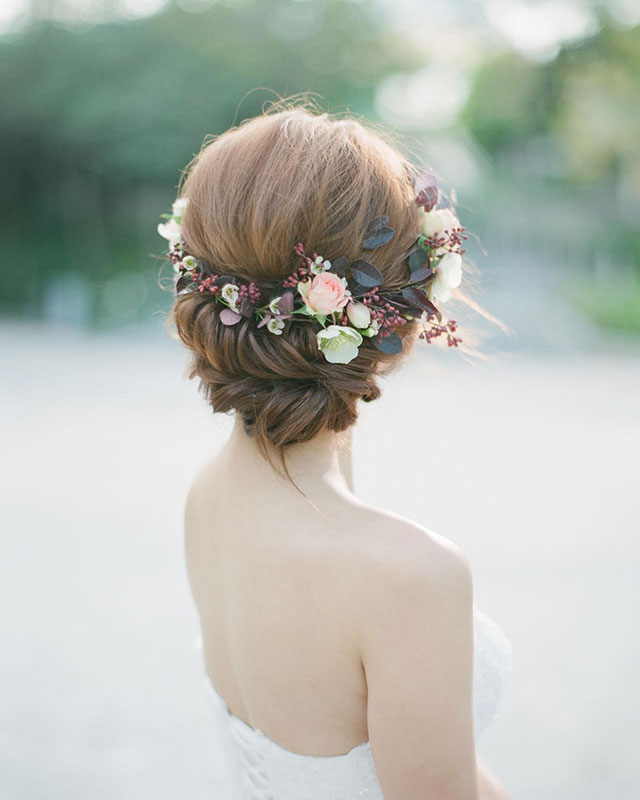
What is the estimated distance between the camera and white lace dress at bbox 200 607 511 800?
134cm

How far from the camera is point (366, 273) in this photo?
3.92 feet

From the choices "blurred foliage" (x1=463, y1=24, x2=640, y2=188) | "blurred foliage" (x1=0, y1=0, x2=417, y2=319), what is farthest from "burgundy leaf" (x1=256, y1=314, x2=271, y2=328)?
"blurred foliage" (x1=463, y1=24, x2=640, y2=188)

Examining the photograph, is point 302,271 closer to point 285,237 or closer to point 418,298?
point 285,237

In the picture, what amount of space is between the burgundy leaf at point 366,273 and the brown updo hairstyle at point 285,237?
2cm

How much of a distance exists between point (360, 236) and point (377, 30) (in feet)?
59.3

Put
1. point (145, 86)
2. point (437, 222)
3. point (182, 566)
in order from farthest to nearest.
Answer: point (145, 86)
point (182, 566)
point (437, 222)

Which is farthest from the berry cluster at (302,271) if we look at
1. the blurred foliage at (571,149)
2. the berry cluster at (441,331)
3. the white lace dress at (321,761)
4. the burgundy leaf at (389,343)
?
the blurred foliage at (571,149)

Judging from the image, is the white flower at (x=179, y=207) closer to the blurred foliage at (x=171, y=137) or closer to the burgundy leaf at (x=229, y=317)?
the burgundy leaf at (x=229, y=317)

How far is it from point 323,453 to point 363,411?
2062mm

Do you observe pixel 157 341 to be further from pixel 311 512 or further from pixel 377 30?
pixel 311 512

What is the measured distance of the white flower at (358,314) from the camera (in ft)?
3.95

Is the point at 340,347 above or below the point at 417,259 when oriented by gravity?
below

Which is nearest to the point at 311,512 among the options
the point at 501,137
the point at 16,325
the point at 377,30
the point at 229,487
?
the point at 229,487

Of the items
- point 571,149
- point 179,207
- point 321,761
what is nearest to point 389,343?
point 179,207
